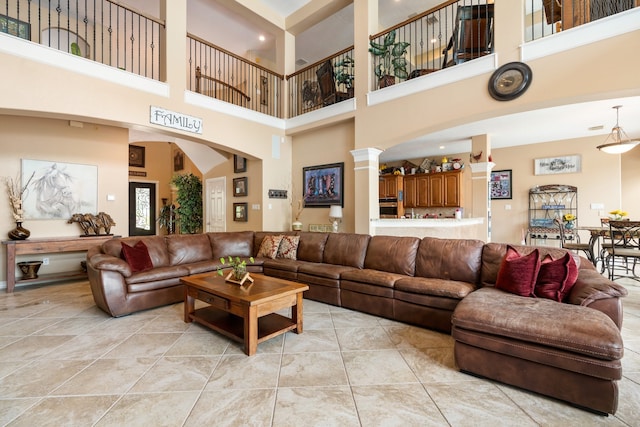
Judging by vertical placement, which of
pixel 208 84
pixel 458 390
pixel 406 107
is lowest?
pixel 458 390

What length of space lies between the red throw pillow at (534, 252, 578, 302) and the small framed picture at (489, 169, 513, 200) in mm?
5569

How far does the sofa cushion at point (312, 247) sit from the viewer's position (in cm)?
442

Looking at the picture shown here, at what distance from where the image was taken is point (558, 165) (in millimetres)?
6832

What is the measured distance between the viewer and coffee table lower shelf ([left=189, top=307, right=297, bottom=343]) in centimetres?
254

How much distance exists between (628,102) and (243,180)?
677 centimetres

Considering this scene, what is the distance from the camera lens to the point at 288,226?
6418 mm

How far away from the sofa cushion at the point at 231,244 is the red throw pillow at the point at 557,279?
3.99 metres

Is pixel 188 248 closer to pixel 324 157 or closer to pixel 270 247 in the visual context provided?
pixel 270 247

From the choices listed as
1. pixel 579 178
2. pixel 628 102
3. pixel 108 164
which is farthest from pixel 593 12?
pixel 108 164

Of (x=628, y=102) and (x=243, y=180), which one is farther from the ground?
(x=628, y=102)

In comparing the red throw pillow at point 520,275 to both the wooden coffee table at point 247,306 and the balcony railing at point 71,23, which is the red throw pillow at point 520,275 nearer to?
the wooden coffee table at point 247,306

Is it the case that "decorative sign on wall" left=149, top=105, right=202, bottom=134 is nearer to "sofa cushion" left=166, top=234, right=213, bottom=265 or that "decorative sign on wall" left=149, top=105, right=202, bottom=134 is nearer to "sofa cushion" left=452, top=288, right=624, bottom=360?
"sofa cushion" left=166, top=234, right=213, bottom=265

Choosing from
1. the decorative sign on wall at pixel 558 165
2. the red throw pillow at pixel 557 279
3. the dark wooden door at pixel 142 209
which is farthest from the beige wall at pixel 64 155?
the decorative sign on wall at pixel 558 165

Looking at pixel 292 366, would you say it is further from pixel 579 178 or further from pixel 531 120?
pixel 579 178
